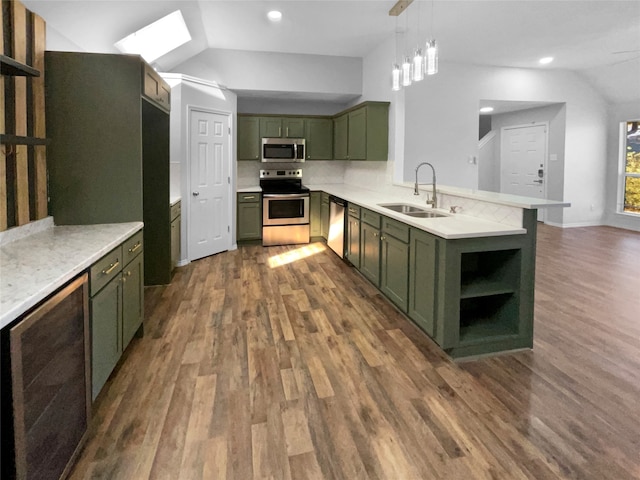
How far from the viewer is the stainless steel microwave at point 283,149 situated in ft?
21.4

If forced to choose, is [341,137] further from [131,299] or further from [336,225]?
[131,299]

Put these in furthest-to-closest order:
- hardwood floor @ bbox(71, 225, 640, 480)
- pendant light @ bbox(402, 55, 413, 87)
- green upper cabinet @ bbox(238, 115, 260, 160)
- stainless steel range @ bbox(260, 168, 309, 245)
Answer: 1. green upper cabinet @ bbox(238, 115, 260, 160)
2. stainless steel range @ bbox(260, 168, 309, 245)
3. pendant light @ bbox(402, 55, 413, 87)
4. hardwood floor @ bbox(71, 225, 640, 480)

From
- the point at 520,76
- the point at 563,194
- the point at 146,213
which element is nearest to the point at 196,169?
the point at 146,213

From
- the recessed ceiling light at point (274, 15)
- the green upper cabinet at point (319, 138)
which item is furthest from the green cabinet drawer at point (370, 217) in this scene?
the green upper cabinet at point (319, 138)

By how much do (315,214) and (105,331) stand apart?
4666 millimetres

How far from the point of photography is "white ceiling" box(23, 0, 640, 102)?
361cm

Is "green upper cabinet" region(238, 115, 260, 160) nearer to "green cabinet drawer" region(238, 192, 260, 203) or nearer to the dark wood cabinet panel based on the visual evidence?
"green cabinet drawer" region(238, 192, 260, 203)

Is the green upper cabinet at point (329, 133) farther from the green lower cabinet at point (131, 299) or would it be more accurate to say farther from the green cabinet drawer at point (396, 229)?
the green lower cabinet at point (131, 299)

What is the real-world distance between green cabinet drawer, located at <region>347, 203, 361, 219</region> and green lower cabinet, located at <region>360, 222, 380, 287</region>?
180 millimetres

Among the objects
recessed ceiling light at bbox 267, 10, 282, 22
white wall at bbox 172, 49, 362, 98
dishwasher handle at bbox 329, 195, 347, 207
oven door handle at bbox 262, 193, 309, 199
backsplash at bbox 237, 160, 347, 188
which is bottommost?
dishwasher handle at bbox 329, 195, 347, 207

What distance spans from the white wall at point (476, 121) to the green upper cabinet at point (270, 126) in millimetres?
2058

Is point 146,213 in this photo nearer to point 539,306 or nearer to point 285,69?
point 285,69

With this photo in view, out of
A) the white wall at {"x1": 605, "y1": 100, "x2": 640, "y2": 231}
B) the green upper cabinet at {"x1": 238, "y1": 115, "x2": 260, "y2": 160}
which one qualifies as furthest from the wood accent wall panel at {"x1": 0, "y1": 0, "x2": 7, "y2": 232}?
the white wall at {"x1": 605, "y1": 100, "x2": 640, "y2": 231}

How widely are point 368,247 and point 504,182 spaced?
20.8ft
